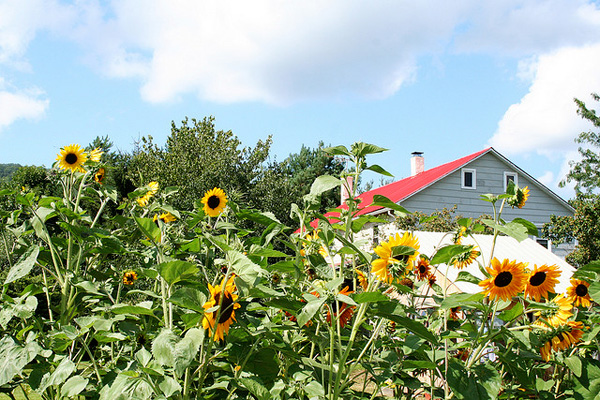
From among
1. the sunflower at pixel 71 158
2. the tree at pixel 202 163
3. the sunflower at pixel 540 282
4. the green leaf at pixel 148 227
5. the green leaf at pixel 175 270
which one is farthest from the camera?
the tree at pixel 202 163

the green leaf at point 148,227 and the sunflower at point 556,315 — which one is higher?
the green leaf at point 148,227

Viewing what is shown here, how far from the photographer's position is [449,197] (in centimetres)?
1978

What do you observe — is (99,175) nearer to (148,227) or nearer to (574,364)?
(148,227)

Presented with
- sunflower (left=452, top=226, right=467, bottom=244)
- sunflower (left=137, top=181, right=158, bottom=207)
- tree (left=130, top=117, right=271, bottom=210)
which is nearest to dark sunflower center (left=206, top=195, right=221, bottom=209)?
sunflower (left=137, top=181, right=158, bottom=207)

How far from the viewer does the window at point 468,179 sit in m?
20.1

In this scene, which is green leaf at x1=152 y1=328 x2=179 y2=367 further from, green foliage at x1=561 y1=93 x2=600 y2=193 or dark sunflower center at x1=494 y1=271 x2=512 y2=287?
green foliage at x1=561 y1=93 x2=600 y2=193

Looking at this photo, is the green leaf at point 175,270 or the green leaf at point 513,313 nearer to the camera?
the green leaf at point 175,270

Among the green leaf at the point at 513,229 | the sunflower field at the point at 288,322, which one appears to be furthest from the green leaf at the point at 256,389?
the green leaf at the point at 513,229

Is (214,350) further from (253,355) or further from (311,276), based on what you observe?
(311,276)

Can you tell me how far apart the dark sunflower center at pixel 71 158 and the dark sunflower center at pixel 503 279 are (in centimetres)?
218

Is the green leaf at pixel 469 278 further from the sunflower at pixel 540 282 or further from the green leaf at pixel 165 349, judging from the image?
the green leaf at pixel 165 349

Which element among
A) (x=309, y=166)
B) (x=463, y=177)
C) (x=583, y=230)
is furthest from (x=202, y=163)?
(x=309, y=166)

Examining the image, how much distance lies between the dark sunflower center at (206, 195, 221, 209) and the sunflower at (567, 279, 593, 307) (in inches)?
67.4

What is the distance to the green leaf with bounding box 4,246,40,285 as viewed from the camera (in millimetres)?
1715
